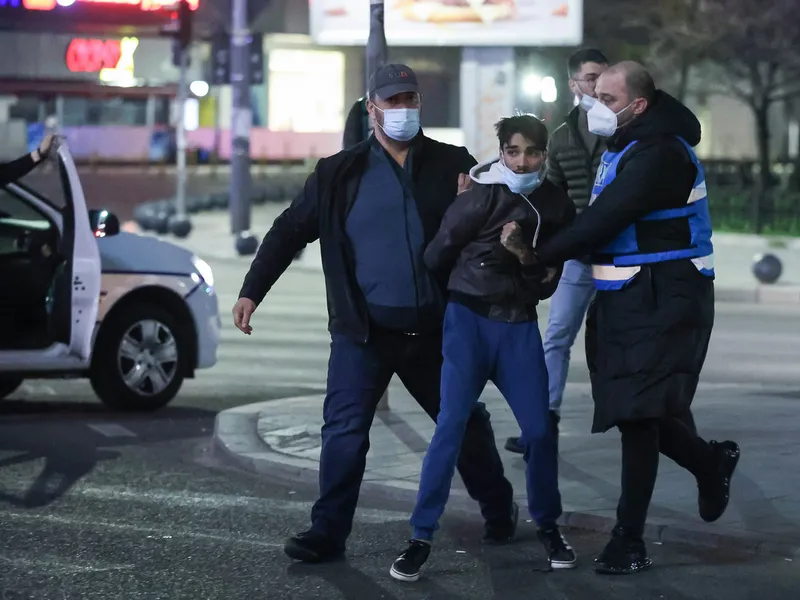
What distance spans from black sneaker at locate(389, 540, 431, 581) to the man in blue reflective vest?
65 centimetres

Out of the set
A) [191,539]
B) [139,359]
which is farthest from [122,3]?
[191,539]

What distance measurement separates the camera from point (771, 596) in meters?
6.04

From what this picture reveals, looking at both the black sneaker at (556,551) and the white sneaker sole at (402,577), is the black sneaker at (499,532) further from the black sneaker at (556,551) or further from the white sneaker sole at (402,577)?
the white sneaker sole at (402,577)

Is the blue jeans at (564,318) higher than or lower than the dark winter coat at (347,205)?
lower

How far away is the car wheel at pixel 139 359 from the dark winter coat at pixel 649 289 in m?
4.90

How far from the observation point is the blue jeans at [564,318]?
8352mm

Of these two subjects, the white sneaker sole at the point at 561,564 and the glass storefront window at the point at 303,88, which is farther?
the glass storefront window at the point at 303,88

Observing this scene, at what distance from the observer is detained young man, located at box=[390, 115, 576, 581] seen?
6.27 m

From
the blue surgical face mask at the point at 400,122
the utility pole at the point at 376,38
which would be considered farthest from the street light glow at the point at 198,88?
the blue surgical face mask at the point at 400,122

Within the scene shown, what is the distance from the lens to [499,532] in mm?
6867

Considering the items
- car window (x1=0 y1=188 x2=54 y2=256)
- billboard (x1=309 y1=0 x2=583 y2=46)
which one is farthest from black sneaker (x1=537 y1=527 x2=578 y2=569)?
billboard (x1=309 y1=0 x2=583 y2=46)

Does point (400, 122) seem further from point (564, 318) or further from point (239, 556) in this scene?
point (564, 318)

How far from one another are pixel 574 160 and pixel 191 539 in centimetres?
269

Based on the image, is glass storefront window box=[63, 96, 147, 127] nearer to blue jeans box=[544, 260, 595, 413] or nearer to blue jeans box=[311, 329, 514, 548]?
blue jeans box=[544, 260, 595, 413]
